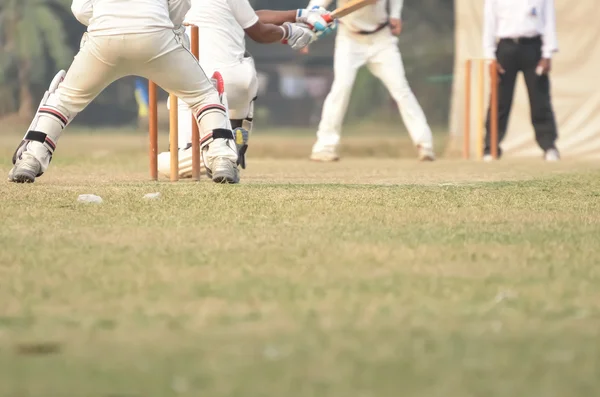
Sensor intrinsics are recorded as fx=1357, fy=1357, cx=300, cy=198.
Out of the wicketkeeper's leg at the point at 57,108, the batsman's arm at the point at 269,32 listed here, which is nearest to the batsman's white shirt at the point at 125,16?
the wicketkeeper's leg at the point at 57,108

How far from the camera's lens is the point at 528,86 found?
12836mm

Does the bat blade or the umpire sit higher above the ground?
the bat blade

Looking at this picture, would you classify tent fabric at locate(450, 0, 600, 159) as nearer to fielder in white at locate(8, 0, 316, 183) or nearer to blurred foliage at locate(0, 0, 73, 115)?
fielder in white at locate(8, 0, 316, 183)

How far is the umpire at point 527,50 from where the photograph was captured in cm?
1248

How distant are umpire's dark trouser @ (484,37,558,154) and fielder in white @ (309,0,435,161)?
3.02ft

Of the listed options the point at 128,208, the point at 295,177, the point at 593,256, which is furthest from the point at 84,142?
the point at 593,256

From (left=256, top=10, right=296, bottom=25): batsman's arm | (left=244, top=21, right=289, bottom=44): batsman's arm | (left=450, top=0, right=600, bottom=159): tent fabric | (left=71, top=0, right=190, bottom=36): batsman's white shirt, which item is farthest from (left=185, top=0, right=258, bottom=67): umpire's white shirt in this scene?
(left=450, top=0, right=600, bottom=159): tent fabric

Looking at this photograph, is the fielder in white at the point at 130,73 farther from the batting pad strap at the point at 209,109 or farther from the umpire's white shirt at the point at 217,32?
the umpire's white shirt at the point at 217,32

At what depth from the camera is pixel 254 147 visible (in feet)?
54.3

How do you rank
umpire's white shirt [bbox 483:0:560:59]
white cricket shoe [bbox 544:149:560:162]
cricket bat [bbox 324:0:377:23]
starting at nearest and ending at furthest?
cricket bat [bbox 324:0:377:23] → umpire's white shirt [bbox 483:0:560:59] → white cricket shoe [bbox 544:149:560:162]

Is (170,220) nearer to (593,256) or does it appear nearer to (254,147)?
(593,256)

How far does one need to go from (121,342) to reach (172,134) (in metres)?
5.00

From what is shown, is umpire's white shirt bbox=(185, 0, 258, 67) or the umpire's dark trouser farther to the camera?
the umpire's dark trouser

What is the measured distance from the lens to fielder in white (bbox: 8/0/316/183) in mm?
7066
